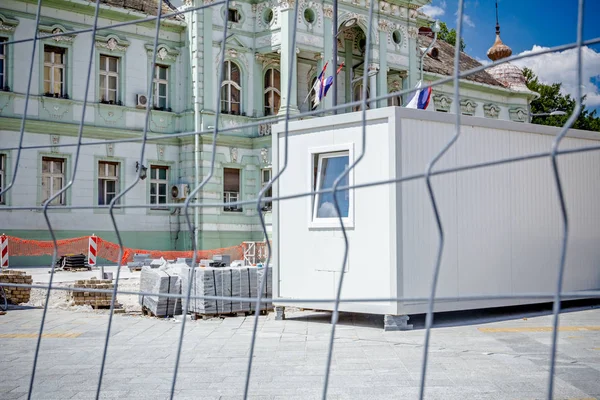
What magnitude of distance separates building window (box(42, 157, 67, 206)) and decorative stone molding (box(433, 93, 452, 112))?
63.5 ft

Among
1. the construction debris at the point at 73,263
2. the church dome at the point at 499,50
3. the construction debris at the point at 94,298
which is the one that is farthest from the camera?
the church dome at the point at 499,50

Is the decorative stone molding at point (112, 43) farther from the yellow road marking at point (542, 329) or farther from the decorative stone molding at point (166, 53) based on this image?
the yellow road marking at point (542, 329)

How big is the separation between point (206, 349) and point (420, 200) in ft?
12.4

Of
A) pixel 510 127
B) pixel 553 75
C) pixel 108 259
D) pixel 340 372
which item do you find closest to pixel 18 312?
pixel 340 372

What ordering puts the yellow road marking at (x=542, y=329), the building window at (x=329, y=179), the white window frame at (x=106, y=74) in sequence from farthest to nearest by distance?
the white window frame at (x=106, y=74)
the building window at (x=329, y=179)
the yellow road marking at (x=542, y=329)

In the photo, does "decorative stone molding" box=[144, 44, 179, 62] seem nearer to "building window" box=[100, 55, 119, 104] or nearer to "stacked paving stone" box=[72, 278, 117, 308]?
"building window" box=[100, 55, 119, 104]

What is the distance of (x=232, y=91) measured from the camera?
3005 cm

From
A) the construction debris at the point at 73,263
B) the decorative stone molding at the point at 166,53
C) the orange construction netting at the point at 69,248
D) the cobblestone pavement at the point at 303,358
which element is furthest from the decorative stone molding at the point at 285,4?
the cobblestone pavement at the point at 303,358

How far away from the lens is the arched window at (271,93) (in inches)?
→ 1227

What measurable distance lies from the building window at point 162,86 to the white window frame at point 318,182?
18899 millimetres

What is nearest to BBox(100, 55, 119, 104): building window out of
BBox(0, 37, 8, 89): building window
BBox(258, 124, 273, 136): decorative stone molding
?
BBox(0, 37, 8, 89): building window

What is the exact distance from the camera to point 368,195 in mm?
10297

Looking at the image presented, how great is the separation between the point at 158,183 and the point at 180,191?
1.18 metres

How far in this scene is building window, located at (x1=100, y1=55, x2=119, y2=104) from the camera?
89.1 feet
